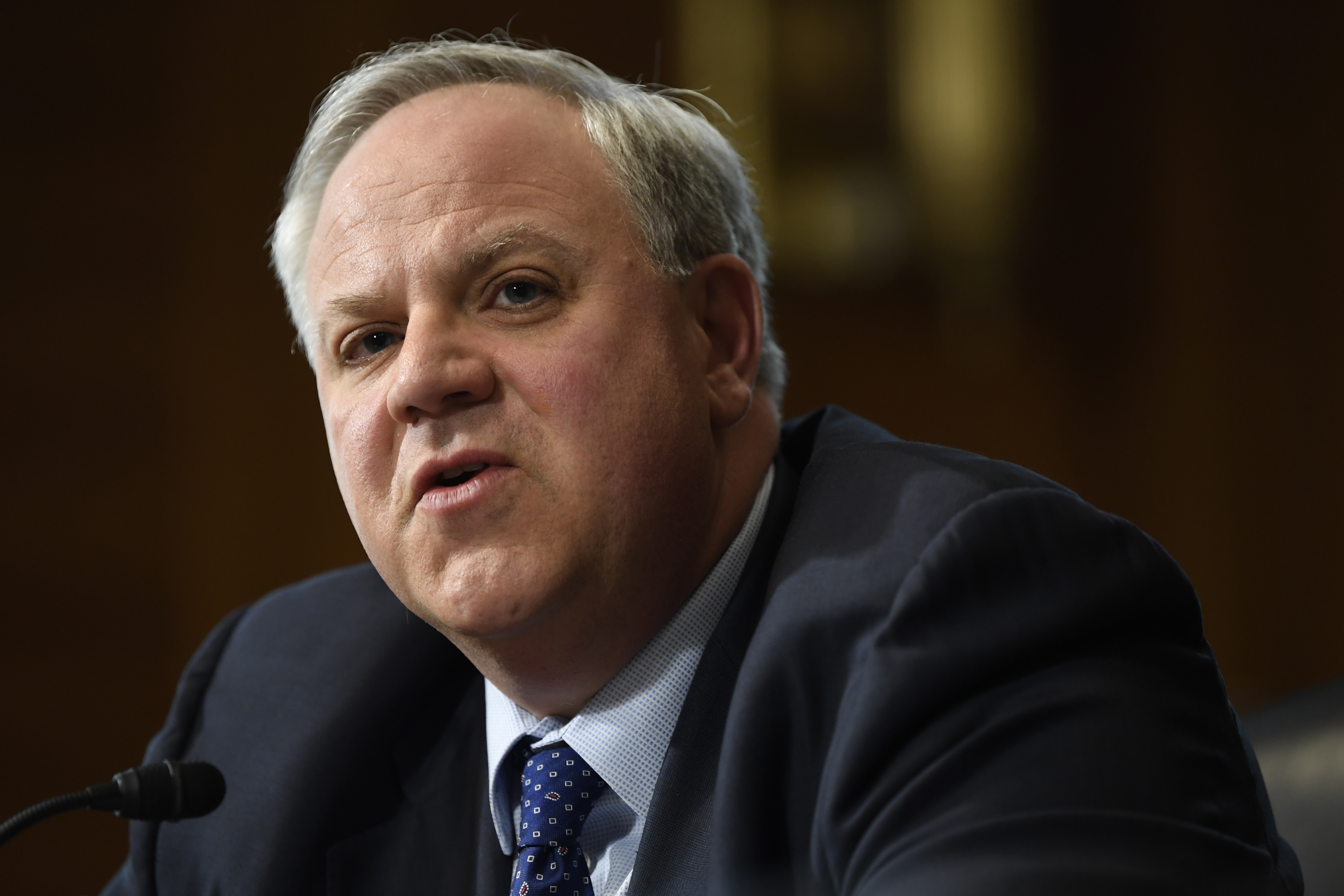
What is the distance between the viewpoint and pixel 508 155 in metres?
1.43

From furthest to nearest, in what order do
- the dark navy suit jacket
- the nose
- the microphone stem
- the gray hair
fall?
the gray hair < the nose < the microphone stem < the dark navy suit jacket

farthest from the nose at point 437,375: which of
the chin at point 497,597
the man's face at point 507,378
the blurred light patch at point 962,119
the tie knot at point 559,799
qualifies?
the blurred light patch at point 962,119

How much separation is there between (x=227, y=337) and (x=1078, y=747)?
356 centimetres

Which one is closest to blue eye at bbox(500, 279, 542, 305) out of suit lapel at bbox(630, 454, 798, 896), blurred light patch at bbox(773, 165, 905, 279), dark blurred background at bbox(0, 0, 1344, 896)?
suit lapel at bbox(630, 454, 798, 896)

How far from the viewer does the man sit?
101 centimetres

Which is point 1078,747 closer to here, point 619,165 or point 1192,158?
point 619,165

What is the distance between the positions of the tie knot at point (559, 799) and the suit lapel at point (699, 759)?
3.6 inches

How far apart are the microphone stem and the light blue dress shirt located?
46cm

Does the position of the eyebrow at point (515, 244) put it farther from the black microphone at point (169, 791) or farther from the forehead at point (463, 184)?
the black microphone at point (169, 791)

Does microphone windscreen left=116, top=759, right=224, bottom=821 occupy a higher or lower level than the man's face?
lower

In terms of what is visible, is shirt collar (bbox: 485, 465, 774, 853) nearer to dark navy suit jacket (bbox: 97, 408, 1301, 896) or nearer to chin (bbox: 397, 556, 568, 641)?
dark navy suit jacket (bbox: 97, 408, 1301, 896)

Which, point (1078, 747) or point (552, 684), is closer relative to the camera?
point (1078, 747)

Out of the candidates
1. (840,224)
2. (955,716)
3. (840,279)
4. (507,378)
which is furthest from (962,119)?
(955,716)

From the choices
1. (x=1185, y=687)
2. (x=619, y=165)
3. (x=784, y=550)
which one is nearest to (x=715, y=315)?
(x=619, y=165)
